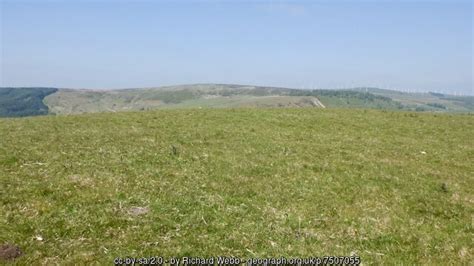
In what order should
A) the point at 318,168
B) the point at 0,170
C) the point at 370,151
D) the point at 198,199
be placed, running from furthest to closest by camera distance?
1. the point at 370,151
2. the point at 318,168
3. the point at 0,170
4. the point at 198,199

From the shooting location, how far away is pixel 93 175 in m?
20.9

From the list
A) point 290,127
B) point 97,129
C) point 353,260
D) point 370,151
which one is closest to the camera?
point 353,260

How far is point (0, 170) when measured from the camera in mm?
21328

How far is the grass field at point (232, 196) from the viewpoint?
14117mm

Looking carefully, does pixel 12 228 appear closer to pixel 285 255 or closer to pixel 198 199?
pixel 198 199

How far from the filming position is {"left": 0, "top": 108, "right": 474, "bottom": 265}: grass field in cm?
1412

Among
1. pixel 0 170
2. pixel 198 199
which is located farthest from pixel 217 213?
pixel 0 170

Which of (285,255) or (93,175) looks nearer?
(285,255)

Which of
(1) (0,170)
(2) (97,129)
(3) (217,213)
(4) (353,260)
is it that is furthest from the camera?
(2) (97,129)

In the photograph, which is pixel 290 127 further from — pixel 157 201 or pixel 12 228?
pixel 12 228

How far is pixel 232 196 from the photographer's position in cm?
1920

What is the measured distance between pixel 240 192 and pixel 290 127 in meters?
22.6

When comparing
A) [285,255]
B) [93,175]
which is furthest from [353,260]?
[93,175]

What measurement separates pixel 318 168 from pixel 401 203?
6221 mm
